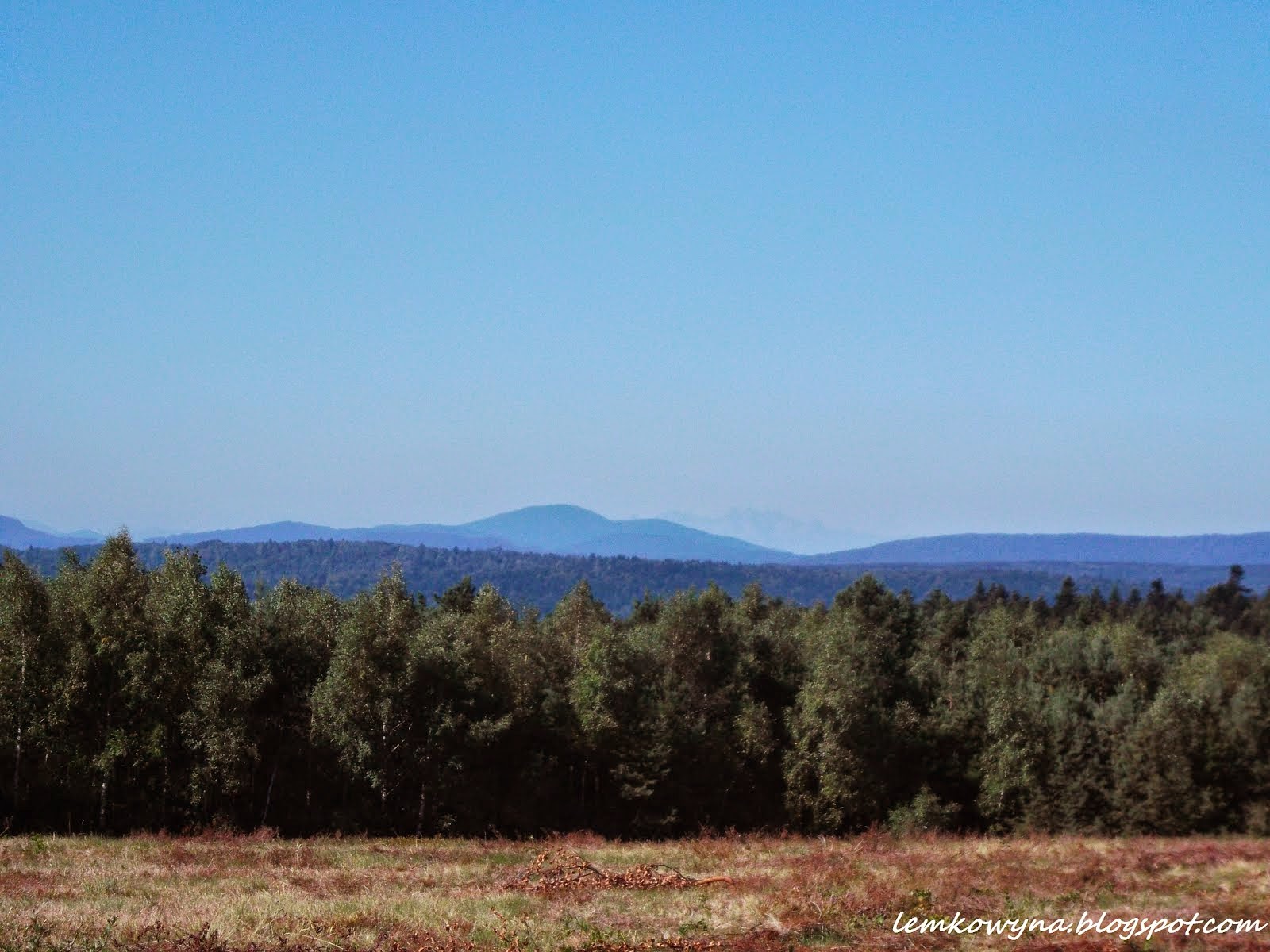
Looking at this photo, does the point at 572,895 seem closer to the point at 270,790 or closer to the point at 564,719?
the point at 270,790

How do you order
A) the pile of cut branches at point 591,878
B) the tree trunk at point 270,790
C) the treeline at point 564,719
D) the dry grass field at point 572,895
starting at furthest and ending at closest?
the tree trunk at point 270,790
the treeline at point 564,719
the pile of cut branches at point 591,878
the dry grass field at point 572,895

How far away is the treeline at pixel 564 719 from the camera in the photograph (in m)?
44.8

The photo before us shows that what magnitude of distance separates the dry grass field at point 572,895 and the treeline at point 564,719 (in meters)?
12.1

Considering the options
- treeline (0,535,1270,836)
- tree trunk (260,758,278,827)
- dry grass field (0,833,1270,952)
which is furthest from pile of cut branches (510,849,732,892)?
tree trunk (260,758,278,827)

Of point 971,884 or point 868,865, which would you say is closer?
point 971,884

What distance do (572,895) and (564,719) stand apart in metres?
36.5

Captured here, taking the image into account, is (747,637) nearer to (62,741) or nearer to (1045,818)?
(1045,818)

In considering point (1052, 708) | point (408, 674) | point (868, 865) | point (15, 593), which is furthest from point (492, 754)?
point (1052, 708)

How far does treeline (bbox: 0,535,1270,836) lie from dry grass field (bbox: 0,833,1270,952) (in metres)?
12.1

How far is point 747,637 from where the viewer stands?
245 feet

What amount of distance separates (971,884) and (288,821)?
3241cm

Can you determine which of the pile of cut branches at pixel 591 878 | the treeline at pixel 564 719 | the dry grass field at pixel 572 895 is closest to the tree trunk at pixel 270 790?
the treeline at pixel 564 719

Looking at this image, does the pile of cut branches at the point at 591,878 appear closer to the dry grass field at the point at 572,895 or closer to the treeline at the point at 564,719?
the dry grass field at the point at 572,895

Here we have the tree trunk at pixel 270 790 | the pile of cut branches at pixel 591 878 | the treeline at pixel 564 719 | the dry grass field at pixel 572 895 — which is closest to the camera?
the dry grass field at pixel 572 895
